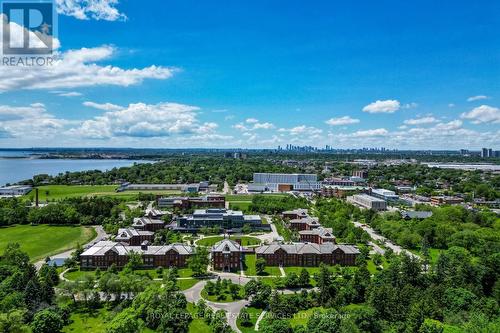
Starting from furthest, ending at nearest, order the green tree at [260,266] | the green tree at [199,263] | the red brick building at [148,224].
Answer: the red brick building at [148,224] < the green tree at [260,266] < the green tree at [199,263]

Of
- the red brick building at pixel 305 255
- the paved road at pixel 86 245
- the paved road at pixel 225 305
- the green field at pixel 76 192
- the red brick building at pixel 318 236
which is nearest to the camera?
the paved road at pixel 225 305

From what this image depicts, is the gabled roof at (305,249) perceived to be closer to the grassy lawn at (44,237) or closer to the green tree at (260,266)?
the green tree at (260,266)

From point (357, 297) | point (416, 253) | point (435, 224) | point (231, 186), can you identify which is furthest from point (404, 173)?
point (357, 297)

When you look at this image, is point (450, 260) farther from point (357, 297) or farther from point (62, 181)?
point (62, 181)

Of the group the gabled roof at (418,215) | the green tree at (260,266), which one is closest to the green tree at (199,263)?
the green tree at (260,266)

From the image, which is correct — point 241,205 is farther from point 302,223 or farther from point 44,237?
point 44,237

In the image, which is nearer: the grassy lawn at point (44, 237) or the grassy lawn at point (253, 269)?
the grassy lawn at point (253, 269)

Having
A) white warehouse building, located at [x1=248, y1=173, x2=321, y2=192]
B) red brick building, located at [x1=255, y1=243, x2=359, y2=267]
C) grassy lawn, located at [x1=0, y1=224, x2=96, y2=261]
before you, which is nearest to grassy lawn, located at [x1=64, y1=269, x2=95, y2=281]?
grassy lawn, located at [x1=0, y1=224, x2=96, y2=261]
